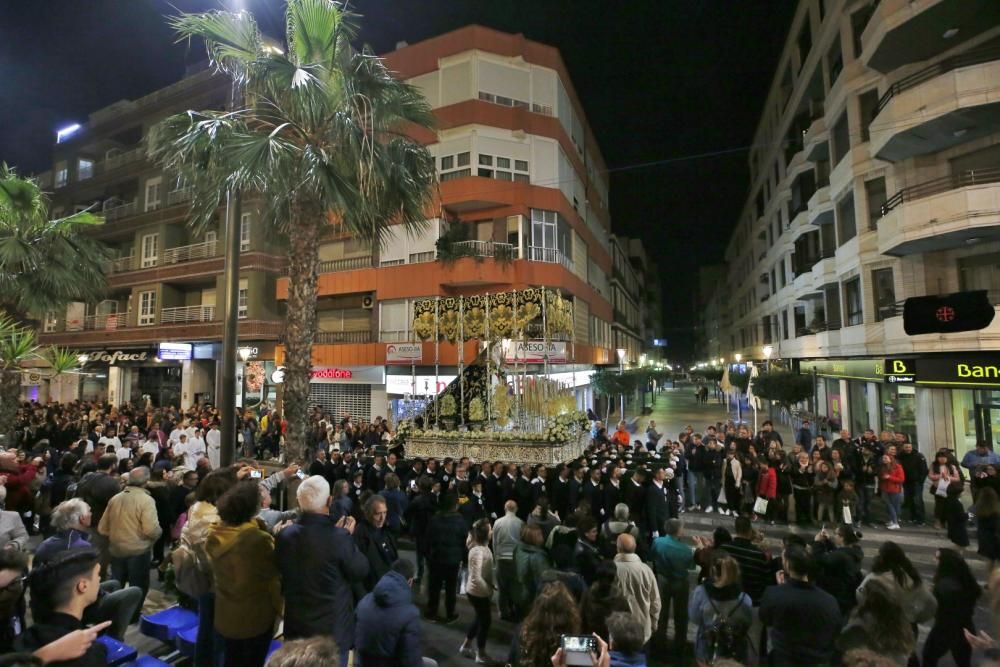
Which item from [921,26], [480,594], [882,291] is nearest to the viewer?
[480,594]

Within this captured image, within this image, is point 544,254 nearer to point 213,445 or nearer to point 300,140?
point 300,140

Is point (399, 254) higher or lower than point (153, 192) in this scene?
lower

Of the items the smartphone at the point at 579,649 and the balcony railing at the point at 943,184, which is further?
the balcony railing at the point at 943,184

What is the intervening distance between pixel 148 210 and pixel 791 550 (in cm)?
3608

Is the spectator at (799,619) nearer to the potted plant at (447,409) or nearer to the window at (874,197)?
the potted plant at (447,409)

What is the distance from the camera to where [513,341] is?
14734mm

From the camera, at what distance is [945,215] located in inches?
548

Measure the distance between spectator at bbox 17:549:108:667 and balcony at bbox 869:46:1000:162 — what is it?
762 inches

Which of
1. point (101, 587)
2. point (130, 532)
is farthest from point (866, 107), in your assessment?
point (101, 587)

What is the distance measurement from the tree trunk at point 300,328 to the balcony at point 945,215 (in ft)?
53.6

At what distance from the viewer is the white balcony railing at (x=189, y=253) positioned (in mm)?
27531

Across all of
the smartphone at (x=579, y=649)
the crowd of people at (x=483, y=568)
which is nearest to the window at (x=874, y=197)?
the crowd of people at (x=483, y=568)

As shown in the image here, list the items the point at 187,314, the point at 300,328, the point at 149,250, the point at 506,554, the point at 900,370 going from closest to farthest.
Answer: the point at 506,554 < the point at 300,328 < the point at 900,370 < the point at 187,314 < the point at 149,250

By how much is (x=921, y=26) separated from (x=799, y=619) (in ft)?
59.1
